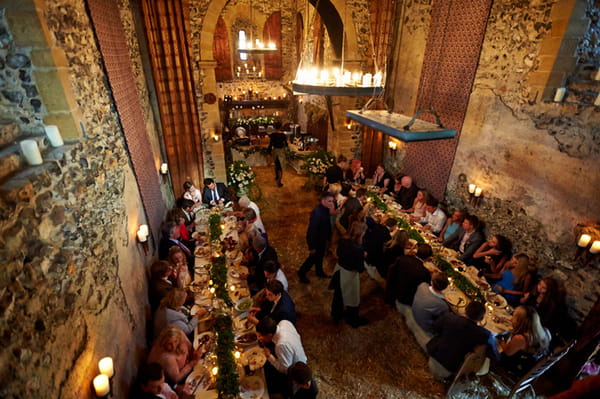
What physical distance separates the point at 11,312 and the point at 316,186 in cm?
800

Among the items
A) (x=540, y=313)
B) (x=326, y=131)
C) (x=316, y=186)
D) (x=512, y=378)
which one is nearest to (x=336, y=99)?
(x=326, y=131)

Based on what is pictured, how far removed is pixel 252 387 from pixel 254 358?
0.27m

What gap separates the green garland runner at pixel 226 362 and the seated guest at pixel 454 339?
8.06ft

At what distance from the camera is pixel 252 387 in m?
2.98

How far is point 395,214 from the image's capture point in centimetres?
626

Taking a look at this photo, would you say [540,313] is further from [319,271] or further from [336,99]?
[336,99]

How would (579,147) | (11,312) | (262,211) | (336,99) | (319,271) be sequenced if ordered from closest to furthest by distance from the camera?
1. (11,312)
2. (579,147)
3. (319,271)
4. (262,211)
5. (336,99)

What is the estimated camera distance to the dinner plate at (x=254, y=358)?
3.10m

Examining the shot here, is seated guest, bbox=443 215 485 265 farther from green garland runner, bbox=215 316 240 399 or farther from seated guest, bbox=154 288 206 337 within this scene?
seated guest, bbox=154 288 206 337

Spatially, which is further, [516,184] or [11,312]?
[516,184]

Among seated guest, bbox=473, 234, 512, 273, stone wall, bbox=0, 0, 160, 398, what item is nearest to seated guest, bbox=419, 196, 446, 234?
seated guest, bbox=473, 234, 512, 273

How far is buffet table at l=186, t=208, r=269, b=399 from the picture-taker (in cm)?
298

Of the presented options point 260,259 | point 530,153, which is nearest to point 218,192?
point 260,259

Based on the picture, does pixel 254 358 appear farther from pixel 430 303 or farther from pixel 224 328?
pixel 430 303
